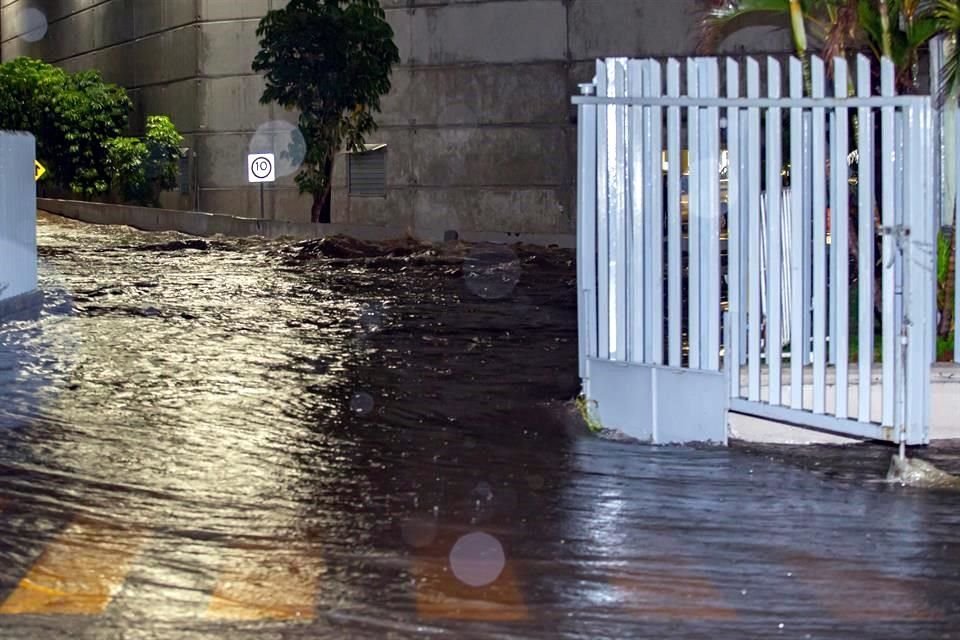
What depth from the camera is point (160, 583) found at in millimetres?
6582

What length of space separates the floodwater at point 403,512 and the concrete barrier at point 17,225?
4.92ft

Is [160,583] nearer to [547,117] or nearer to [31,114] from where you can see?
[547,117]

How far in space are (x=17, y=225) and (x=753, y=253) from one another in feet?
28.9

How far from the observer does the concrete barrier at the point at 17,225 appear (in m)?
15.2

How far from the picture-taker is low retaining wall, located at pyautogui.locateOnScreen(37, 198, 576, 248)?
2866 cm

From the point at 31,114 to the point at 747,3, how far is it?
3360 centimetres

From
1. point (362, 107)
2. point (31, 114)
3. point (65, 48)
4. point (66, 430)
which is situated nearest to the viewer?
point (66, 430)

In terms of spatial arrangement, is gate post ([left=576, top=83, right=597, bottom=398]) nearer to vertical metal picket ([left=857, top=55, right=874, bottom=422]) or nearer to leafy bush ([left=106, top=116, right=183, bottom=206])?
vertical metal picket ([left=857, top=55, right=874, bottom=422])

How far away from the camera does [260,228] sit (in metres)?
30.4

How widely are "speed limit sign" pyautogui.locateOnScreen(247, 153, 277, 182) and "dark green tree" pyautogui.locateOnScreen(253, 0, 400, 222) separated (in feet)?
7.32

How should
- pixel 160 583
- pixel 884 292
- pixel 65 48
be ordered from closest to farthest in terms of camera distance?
pixel 160 583, pixel 884 292, pixel 65 48

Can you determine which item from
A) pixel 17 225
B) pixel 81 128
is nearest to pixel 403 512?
pixel 17 225

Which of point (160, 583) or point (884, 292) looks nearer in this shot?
point (160, 583)

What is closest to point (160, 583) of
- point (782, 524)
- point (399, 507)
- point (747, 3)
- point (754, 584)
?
point (399, 507)
